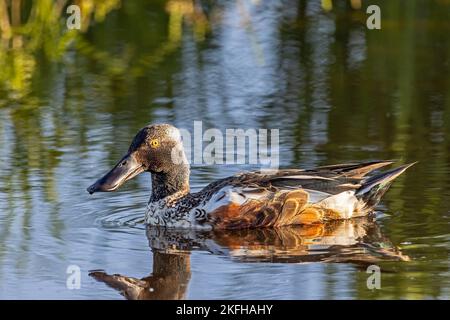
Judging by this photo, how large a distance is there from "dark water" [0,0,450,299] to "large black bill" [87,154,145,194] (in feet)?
0.80

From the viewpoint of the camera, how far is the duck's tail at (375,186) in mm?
10055

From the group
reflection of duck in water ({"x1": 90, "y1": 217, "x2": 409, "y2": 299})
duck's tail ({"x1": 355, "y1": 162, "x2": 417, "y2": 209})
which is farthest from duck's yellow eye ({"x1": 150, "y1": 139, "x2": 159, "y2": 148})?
duck's tail ({"x1": 355, "y1": 162, "x2": 417, "y2": 209})

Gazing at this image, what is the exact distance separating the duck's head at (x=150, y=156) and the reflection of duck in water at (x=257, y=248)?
51 centimetres

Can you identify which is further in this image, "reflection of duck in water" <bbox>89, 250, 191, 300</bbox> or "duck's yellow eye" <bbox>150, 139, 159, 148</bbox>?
"duck's yellow eye" <bbox>150, 139, 159, 148</bbox>

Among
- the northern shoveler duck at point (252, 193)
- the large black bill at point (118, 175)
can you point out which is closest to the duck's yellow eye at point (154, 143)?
the northern shoveler duck at point (252, 193)

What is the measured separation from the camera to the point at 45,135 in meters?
12.2

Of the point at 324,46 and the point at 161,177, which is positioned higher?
the point at 324,46

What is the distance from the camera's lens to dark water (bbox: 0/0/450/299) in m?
8.51

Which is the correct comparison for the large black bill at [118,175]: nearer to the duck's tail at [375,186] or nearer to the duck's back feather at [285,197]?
the duck's back feather at [285,197]

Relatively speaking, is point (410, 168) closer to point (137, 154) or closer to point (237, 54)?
point (137, 154)

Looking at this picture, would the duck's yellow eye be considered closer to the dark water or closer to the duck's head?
the duck's head

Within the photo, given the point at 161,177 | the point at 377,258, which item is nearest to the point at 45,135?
the point at 161,177

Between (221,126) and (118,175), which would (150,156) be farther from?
(221,126)
